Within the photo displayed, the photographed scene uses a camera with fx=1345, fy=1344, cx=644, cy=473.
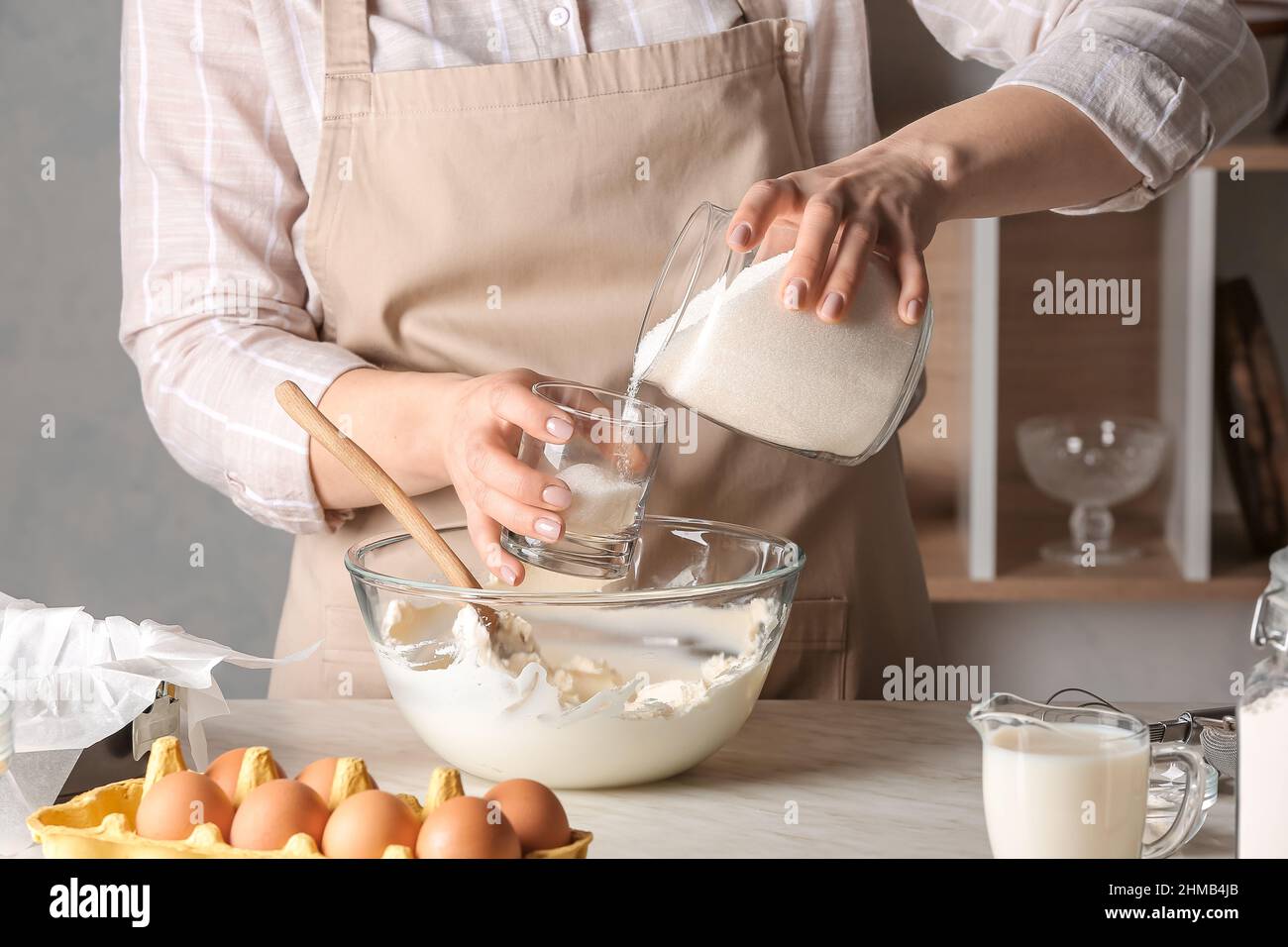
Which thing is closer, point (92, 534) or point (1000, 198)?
point (1000, 198)

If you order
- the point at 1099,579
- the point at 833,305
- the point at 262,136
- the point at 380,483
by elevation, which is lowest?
the point at 1099,579

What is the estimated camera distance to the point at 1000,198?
2.73 ft

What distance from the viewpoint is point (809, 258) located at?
647mm

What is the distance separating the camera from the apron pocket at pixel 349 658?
1.03 m

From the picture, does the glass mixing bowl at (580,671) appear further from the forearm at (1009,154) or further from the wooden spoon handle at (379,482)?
the forearm at (1009,154)

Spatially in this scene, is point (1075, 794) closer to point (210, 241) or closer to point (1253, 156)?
point (210, 241)

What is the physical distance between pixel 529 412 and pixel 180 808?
0.27 m

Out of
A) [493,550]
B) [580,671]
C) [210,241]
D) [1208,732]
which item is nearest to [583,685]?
[580,671]

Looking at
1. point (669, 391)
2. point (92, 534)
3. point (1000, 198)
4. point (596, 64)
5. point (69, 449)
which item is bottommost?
point (92, 534)

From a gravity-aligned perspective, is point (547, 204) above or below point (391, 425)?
above
